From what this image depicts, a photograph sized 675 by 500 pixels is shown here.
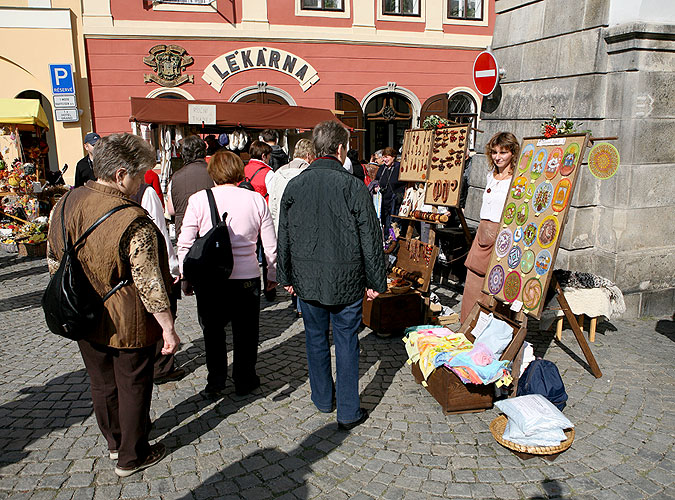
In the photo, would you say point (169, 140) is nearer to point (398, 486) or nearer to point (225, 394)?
point (225, 394)

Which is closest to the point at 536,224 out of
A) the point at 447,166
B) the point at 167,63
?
the point at 447,166

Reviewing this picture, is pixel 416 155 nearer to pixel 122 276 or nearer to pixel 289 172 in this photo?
pixel 289 172

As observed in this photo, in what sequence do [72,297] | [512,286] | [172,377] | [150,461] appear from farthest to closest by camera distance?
[172,377] < [512,286] < [150,461] < [72,297]

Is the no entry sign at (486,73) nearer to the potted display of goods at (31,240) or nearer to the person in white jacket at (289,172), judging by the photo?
the person in white jacket at (289,172)

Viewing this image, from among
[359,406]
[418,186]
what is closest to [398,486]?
[359,406]

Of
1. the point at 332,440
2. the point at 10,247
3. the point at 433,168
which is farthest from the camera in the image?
the point at 10,247

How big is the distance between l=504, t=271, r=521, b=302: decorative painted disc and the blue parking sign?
1201 centimetres

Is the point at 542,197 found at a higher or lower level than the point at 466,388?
higher

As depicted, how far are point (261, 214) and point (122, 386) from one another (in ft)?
4.73

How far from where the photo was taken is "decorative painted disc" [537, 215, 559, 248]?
3.66 meters

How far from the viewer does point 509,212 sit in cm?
414

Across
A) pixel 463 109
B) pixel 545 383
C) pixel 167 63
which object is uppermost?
pixel 167 63

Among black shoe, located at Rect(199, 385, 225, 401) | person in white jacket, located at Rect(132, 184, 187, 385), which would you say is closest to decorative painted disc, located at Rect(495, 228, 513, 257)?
black shoe, located at Rect(199, 385, 225, 401)

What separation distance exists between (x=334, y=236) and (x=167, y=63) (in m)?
11.5
